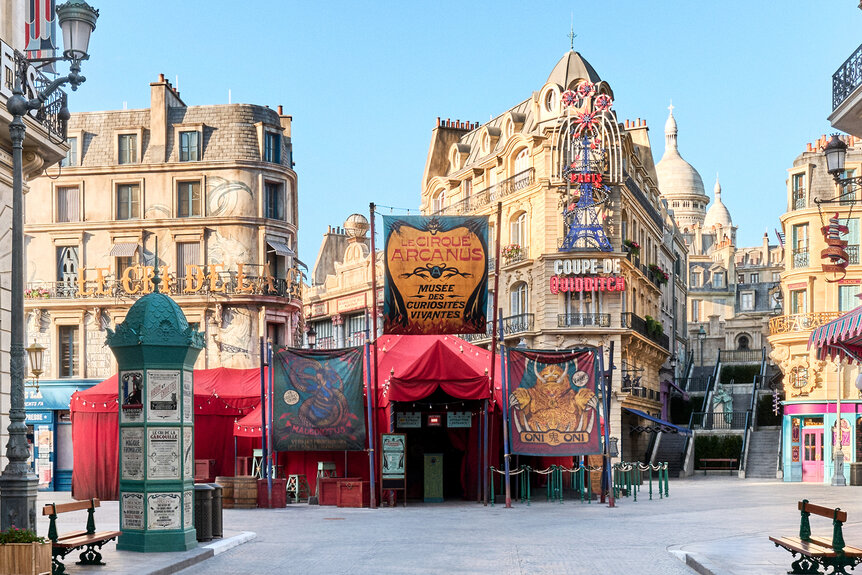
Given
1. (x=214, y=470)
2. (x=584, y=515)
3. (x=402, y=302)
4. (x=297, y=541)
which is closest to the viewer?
(x=297, y=541)

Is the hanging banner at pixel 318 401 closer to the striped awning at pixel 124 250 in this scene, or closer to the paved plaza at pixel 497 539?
the paved plaza at pixel 497 539

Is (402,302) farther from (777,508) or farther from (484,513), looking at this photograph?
(777,508)

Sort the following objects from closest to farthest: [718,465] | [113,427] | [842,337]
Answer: [842,337] → [113,427] → [718,465]

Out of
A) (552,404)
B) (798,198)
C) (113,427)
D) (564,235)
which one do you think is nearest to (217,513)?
(552,404)

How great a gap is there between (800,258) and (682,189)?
94.5 meters

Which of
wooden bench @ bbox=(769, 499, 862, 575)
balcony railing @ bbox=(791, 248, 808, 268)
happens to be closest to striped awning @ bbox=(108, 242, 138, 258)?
balcony railing @ bbox=(791, 248, 808, 268)

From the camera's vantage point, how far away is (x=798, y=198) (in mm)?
48750

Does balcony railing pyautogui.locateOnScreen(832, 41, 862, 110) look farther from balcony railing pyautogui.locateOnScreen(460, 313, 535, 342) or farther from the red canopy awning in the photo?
balcony railing pyautogui.locateOnScreen(460, 313, 535, 342)

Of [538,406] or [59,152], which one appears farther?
[538,406]

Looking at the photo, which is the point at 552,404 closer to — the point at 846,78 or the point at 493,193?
the point at 846,78

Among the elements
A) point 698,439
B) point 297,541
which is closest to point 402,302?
point 297,541

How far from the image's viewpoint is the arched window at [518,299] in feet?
163

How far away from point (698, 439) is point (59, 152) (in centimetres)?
3897

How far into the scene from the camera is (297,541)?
18531 millimetres
